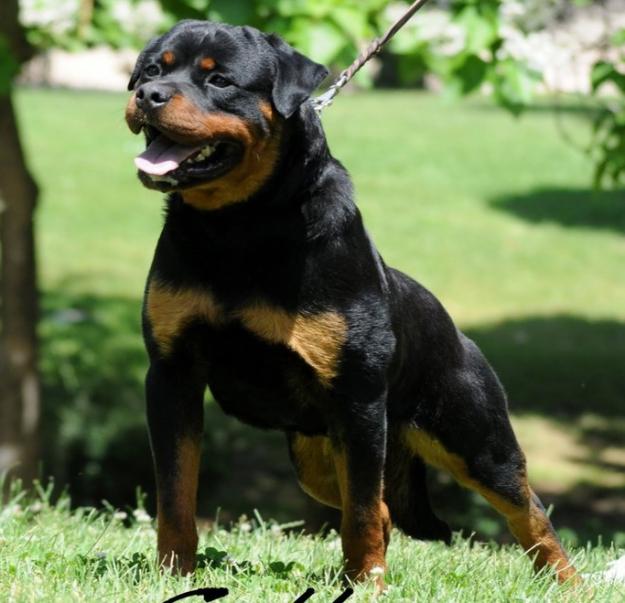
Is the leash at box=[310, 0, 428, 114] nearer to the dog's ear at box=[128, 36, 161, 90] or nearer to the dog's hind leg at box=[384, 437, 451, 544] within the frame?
the dog's ear at box=[128, 36, 161, 90]

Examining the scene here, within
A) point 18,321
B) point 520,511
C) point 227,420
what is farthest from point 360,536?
point 227,420

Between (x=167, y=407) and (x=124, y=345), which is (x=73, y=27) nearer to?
(x=124, y=345)

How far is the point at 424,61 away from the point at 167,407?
13.3 feet

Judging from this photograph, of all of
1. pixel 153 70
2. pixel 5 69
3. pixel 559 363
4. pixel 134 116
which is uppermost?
pixel 153 70

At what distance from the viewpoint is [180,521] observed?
4230 mm

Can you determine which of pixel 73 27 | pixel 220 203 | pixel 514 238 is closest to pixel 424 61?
pixel 73 27

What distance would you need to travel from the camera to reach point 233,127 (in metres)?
4.04

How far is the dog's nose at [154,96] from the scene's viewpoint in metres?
3.93

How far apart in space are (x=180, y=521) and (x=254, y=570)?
1.05ft

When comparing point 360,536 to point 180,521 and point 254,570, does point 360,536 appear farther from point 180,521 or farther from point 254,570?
point 180,521

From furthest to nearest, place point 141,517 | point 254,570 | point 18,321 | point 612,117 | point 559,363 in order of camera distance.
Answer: point 559,363
point 18,321
point 612,117
point 141,517
point 254,570

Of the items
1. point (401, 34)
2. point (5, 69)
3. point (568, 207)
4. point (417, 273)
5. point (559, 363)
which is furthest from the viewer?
point (568, 207)

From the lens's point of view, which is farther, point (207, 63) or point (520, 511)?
point (520, 511)

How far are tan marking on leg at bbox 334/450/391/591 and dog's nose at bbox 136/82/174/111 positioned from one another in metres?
1.20
